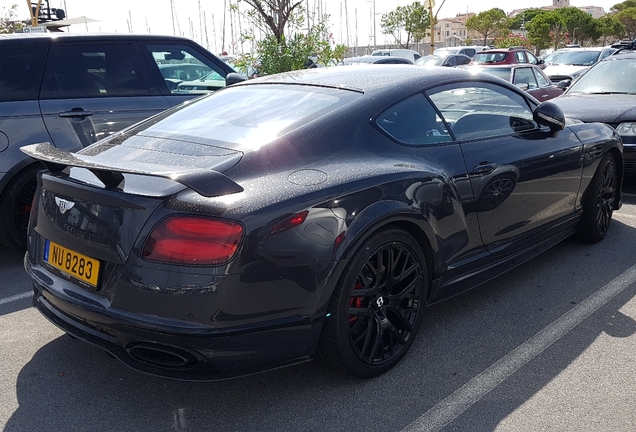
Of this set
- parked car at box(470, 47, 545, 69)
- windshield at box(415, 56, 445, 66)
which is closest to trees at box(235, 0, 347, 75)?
parked car at box(470, 47, 545, 69)

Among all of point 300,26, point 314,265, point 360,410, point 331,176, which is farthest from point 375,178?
point 300,26

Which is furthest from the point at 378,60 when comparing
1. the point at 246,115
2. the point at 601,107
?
the point at 246,115

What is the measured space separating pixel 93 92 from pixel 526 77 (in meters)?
9.01

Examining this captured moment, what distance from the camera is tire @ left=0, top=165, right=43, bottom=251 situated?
501 cm

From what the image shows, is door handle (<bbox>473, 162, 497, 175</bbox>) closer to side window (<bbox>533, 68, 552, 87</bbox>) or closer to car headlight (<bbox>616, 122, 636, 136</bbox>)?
car headlight (<bbox>616, 122, 636, 136</bbox>)

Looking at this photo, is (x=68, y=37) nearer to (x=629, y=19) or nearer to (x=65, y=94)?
(x=65, y=94)

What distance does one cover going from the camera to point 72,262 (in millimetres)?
2898

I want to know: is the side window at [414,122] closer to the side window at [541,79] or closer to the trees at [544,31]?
the side window at [541,79]

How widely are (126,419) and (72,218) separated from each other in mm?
901

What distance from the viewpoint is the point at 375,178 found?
3.06 meters

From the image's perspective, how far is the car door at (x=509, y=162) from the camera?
3742 millimetres

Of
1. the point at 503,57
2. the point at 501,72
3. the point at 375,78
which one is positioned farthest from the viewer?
the point at 503,57

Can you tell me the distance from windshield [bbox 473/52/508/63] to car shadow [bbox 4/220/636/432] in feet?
55.0

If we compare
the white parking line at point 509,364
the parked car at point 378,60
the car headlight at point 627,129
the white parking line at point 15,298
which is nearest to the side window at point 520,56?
the parked car at point 378,60
